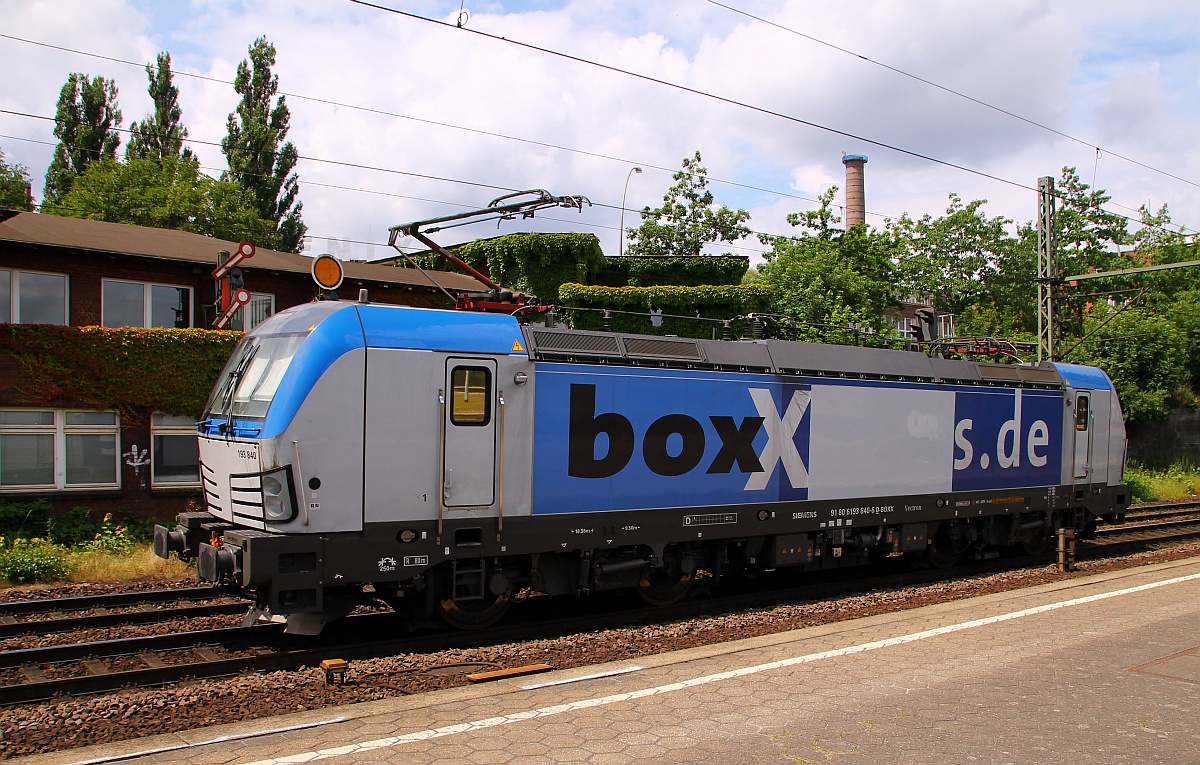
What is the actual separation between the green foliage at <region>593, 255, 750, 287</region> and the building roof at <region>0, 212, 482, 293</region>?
13.9 metres

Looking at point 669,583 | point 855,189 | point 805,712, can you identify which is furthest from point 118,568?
point 855,189

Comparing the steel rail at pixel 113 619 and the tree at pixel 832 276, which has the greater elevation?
the tree at pixel 832 276

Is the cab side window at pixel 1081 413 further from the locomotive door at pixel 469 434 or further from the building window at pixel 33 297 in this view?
the building window at pixel 33 297

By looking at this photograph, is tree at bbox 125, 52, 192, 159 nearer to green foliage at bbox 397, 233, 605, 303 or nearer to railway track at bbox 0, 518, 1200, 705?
green foliage at bbox 397, 233, 605, 303

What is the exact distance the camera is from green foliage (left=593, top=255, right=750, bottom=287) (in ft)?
120

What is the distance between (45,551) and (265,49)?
41247 millimetres

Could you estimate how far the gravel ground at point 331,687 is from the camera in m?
6.25

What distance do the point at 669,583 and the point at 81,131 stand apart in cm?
5155

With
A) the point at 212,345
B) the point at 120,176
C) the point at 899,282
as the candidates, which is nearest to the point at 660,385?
the point at 212,345

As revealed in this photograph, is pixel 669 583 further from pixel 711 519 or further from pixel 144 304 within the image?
pixel 144 304

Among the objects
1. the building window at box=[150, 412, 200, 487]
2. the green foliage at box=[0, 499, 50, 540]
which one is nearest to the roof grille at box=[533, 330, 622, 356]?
the building window at box=[150, 412, 200, 487]

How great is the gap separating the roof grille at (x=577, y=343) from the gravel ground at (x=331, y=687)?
313cm

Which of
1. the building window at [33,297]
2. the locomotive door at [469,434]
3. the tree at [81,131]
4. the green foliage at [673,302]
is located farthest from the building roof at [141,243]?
the tree at [81,131]

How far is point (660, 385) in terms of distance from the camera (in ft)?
34.9
